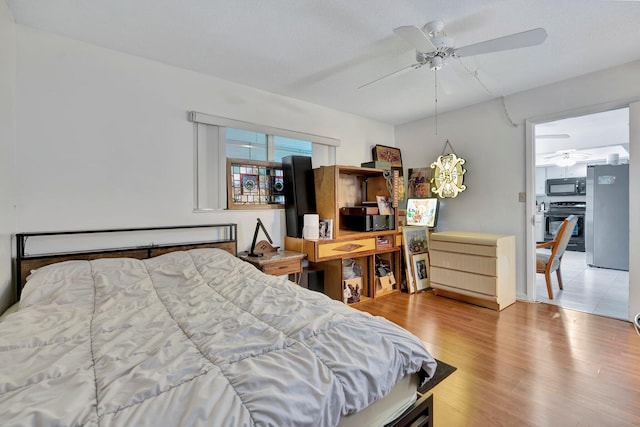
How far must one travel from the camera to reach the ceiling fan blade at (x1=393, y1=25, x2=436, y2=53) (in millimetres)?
1707

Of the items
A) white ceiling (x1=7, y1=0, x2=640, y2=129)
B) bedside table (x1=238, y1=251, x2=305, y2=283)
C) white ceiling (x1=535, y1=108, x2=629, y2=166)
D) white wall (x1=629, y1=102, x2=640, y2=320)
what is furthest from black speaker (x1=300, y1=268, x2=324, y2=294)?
white ceiling (x1=535, y1=108, x2=629, y2=166)

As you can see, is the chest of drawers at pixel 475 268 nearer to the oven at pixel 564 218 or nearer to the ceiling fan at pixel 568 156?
the ceiling fan at pixel 568 156

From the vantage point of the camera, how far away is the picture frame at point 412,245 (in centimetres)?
380

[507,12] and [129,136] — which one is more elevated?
[507,12]

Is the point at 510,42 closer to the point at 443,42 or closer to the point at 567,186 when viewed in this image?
the point at 443,42

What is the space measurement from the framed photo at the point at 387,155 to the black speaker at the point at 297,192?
1.26 meters

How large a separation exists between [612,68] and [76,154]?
15.4 feet

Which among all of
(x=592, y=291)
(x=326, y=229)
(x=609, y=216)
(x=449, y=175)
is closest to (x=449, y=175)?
(x=449, y=175)

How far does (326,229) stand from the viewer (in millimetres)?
3271

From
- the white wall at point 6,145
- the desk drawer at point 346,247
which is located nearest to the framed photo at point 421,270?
the desk drawer at point 346,247

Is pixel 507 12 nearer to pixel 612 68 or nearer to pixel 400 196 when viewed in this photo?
pixel 612 68

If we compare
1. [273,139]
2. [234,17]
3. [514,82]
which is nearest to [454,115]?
[514,82]

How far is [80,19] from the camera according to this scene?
6.55 feet

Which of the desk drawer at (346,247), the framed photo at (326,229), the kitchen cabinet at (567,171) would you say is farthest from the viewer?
the kitchen cabinet at (567,171)
